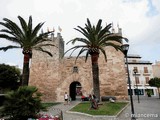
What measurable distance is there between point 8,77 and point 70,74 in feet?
53.3

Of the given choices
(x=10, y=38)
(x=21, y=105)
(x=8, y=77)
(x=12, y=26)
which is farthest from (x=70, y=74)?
(x=21, y=105)

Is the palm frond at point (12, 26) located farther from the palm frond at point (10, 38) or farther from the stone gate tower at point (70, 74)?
the stone gate tower at point (70, 74)

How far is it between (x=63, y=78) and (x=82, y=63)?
366 centimetres

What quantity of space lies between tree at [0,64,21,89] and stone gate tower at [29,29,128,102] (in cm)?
1120

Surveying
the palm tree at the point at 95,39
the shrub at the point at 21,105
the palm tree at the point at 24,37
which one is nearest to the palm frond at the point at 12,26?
the palm tree at the point at 24,37

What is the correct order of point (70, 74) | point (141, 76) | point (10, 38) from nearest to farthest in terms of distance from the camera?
point (10, 38) < point (70, 74) < point (141, 76)

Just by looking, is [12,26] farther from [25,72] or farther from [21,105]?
[21,105]

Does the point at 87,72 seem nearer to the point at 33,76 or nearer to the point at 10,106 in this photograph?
the point at 33,76

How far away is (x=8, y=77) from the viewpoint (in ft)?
122

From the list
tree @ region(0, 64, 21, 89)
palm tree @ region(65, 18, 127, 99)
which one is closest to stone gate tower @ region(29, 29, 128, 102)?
palm tree @ region(65, 18, 127, 99)

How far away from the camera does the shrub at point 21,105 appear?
10.0 metres

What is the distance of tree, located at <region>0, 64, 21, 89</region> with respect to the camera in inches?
1440

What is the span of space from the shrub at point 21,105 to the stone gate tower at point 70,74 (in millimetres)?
16472

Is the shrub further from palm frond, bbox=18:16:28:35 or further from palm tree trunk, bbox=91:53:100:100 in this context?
palm frond, bbox=18:16:28:35
